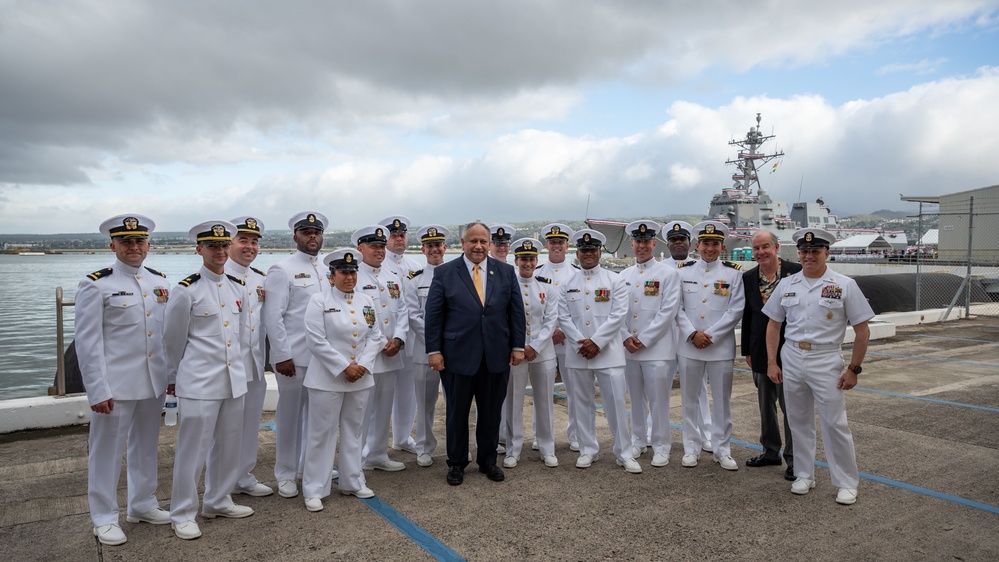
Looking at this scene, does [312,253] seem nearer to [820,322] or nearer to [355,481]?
[355,481]

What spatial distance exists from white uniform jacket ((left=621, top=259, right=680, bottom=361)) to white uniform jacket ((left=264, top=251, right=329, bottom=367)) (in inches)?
101

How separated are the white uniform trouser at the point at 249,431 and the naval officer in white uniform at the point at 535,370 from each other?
6.25 ft

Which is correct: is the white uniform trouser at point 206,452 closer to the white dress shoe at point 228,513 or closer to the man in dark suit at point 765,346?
the white dress shoe at point 228,513

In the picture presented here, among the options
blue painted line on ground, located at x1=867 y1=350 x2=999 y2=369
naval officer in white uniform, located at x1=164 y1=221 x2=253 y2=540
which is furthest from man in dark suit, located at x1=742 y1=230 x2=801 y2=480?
blue painted line on ground, located at x1=867 y1=350 x2=999 y2=369

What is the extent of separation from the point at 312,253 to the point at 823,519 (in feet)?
13.0

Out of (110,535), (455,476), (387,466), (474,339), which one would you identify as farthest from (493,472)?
(110,535)

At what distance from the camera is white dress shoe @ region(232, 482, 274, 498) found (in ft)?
14.6

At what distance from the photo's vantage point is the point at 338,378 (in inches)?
170

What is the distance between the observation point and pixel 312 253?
16.2ft

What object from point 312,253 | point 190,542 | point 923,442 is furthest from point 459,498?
point 923,442

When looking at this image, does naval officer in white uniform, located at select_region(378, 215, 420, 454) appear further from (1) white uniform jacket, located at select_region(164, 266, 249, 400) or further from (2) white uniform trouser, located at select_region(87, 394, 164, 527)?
(2) white uniform trouser, located at select_region(87, 394, 164, 527)

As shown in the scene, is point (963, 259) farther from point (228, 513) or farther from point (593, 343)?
point (228, 513)

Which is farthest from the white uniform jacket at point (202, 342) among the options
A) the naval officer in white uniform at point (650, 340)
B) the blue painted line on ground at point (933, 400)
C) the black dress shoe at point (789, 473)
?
the blue painted line on ground at point (933, 400)

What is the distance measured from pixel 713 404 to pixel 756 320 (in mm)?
773
